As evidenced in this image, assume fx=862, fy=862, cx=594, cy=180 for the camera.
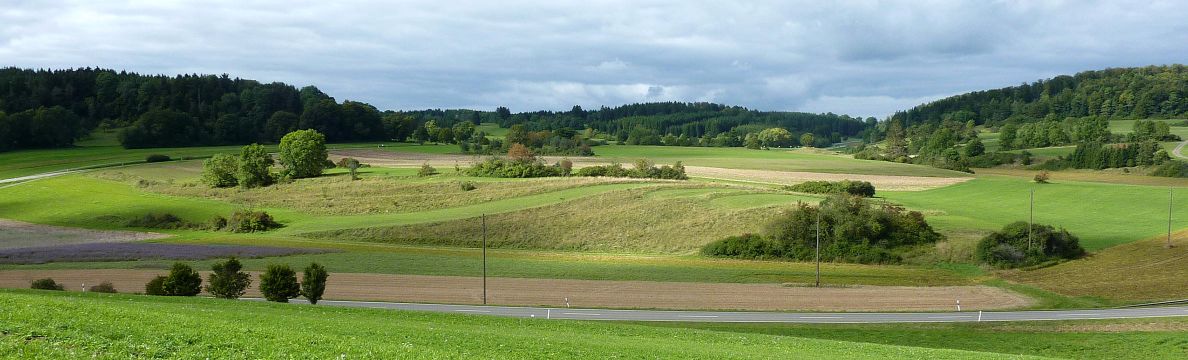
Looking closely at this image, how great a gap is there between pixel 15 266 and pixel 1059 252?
238 feet

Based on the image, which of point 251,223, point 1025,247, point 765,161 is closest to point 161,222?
point 251,223

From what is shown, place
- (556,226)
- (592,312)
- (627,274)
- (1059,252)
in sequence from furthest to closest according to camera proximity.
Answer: (556,226)
(1059,252)
(627,274)
(592,312)

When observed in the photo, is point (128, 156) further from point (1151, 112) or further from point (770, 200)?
point (1151, 112)

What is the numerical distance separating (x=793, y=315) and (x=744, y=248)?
77.5 feet

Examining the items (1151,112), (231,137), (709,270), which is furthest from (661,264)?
(1151,112)

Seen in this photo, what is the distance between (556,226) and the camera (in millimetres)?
75312

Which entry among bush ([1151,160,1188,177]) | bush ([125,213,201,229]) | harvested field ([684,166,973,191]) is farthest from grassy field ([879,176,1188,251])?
bush ([125,213,201,229])

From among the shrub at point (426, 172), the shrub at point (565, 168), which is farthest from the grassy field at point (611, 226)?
the shrub at point (426, 172)

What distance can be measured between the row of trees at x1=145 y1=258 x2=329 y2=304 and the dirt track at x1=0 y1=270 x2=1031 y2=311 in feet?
11.3

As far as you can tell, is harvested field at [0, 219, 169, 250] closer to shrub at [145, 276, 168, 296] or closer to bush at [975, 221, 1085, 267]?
shrub at [145, 276, 168, 296]

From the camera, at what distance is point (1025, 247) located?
6194cm

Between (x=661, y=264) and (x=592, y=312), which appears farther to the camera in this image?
(x=661, y=264)

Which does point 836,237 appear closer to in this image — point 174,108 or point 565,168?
point 565,168

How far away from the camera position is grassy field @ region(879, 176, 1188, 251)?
222ft
